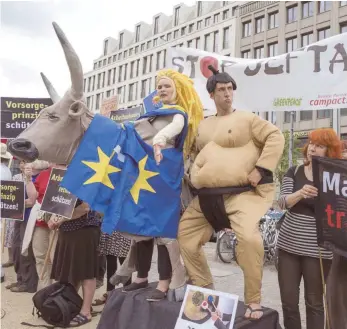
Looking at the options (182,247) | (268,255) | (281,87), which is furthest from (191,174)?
(268,255)

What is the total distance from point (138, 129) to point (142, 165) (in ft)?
0.89

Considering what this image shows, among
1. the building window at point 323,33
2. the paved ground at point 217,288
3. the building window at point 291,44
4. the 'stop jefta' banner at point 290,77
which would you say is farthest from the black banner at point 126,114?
the building window at point 291,44

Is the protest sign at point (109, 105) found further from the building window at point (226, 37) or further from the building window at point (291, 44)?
the building window at point (226, 37)

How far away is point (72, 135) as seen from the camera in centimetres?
267

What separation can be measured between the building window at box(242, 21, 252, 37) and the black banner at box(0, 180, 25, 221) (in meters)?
33.8

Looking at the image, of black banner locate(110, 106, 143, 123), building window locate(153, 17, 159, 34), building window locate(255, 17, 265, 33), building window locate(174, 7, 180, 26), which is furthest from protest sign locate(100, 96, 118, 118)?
building window locate(153, 17, 159, 34)

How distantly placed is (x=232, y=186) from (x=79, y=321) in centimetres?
235

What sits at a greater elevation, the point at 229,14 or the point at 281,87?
the point at 229,14

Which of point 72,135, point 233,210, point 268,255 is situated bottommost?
point 268,255

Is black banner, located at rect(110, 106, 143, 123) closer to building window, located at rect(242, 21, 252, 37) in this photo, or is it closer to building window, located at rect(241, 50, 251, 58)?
building window, located at rect(241, 50, 251, 58)

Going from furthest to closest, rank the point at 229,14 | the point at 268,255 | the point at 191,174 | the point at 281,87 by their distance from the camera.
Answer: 1. the point at 229,14
2. the point at 268,255
3. the point at 281,87
4. the point at 191,174

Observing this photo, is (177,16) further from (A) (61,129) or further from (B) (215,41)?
(A) (61,129)

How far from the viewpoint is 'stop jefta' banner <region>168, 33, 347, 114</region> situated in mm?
4770

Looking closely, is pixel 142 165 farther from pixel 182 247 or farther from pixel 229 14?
pixel 229 14
